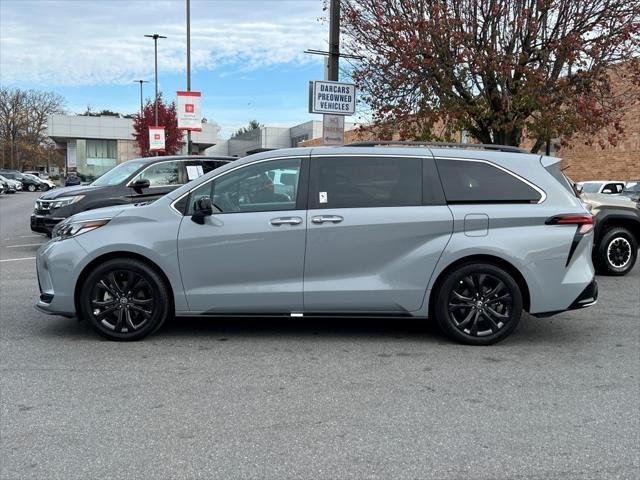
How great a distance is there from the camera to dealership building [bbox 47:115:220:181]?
6444 cm

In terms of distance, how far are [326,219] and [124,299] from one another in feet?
6.45

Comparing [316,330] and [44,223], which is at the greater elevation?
[44,223]

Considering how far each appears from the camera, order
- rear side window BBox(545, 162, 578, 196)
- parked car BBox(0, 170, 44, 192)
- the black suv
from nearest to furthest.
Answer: rear side window BBox(545, 162, 578, 196) < the black suv < parked car BBox(0, 170, 44, 192)

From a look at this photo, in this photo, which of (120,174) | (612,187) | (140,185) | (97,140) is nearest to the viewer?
(140,185)

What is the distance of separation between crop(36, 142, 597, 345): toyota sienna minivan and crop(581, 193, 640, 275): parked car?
4665 millimetres

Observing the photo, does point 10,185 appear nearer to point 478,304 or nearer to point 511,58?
point 511,58

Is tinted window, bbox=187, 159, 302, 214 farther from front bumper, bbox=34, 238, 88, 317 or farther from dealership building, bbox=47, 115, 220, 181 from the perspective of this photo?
dealership building, bbox=47, 115, 220, 181

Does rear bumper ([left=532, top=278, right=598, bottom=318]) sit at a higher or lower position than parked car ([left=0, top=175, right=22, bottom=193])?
lower

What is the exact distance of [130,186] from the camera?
11.1 meters

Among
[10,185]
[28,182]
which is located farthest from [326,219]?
[28,182]

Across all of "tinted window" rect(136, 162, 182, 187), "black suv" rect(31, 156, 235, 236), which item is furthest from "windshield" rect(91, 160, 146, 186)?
"tinted window" rect(136, 162, 182, 187)

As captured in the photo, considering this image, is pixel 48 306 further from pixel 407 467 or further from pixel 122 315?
pixel 407 467

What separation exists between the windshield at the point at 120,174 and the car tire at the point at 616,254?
821 cm

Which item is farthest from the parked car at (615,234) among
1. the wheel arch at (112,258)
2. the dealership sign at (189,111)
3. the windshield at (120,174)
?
the dealership sign at (189,111)
